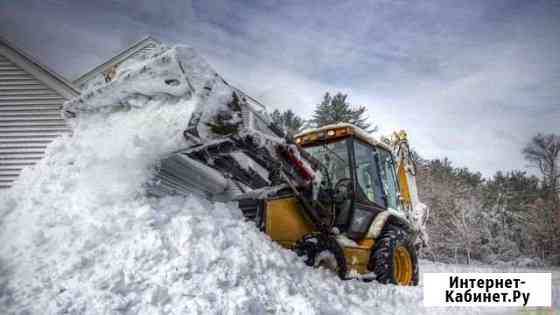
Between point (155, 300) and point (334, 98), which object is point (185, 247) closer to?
point (155, 300)

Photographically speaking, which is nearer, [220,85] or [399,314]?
[220,85]

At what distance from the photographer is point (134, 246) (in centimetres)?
254

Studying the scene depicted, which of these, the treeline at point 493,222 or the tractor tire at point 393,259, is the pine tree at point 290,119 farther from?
the tractor tire at point 393,259

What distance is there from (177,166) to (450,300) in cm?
350

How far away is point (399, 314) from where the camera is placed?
3.43 metres

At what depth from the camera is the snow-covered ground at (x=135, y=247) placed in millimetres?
2207

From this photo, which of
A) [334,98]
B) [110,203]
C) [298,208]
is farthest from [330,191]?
[334,98]

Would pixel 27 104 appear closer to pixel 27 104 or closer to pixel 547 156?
pixel 27 104

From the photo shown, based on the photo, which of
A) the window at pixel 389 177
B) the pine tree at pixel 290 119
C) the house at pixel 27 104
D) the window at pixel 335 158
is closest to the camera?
the window at pixel 335 158

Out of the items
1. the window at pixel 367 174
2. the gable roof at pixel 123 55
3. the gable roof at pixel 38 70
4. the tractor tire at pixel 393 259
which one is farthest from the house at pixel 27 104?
the tractor tire at pixel 393 259

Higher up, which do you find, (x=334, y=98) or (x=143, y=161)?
(x=334, y=98)

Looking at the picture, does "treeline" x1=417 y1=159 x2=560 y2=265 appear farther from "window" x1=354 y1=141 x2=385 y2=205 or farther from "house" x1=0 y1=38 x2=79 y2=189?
"house" x1=0 y1=38 x2=79 y2=189

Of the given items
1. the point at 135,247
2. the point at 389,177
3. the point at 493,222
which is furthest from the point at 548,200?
the point at 135,247

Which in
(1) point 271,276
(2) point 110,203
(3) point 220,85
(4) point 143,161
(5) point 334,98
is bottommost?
(1) point 271,276
